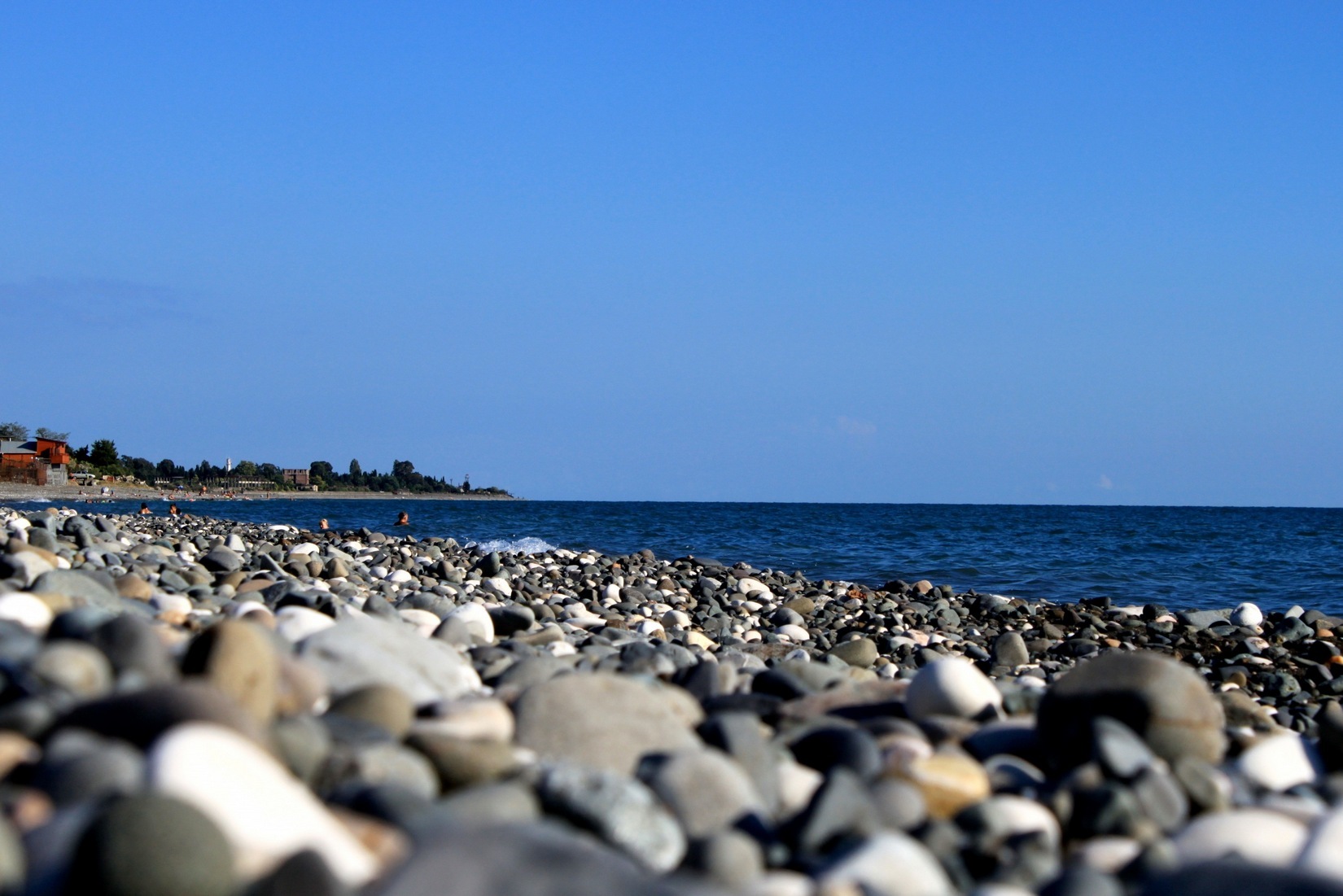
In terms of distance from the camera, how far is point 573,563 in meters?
15.4

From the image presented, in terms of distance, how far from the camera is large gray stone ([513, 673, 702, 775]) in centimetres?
268

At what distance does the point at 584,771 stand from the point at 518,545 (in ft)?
63.6

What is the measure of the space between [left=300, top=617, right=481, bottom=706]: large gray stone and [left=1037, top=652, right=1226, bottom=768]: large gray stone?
1749 millimetres

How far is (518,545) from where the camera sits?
21312mm

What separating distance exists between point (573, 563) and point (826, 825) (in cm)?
1337

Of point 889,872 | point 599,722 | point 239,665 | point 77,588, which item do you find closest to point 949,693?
point 599,722

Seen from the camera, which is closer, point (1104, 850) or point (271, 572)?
point (1104, 850)

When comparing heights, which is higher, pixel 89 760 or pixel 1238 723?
pixel 89 760

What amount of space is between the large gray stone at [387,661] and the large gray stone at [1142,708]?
1749mm

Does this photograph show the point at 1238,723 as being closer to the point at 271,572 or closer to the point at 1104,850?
the point at 1104,850

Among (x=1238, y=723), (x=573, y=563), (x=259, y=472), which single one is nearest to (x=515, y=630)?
(x=1238, y=723)

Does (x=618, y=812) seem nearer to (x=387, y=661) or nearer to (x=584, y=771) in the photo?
(x=584, y=771)

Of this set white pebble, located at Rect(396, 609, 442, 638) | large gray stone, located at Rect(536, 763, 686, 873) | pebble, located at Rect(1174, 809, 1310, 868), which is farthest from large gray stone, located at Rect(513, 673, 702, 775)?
white pebble, located at Rect(396, 609, 442, 638)

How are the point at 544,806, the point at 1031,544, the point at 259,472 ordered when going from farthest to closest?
the point at 259,472, the point at 1031,544, the point at 544,806
